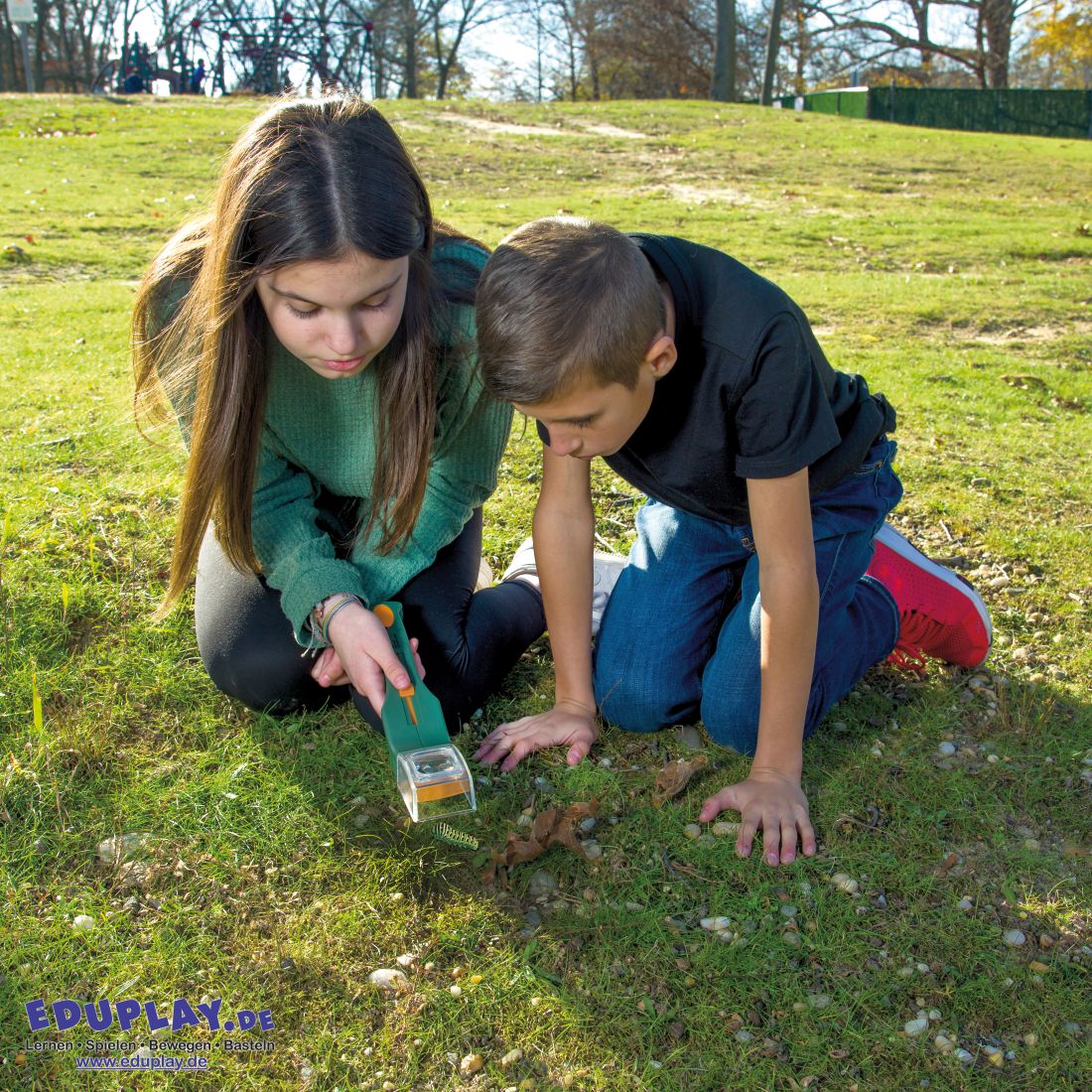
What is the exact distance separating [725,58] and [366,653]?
2223 cm

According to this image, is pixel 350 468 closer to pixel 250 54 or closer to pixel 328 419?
pixel 328 419

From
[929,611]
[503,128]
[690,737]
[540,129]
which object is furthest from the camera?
[540,129]

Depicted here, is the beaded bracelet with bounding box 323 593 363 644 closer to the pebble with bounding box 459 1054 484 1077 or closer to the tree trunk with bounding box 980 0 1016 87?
the pebble with bounding box 459 1054 484 1077

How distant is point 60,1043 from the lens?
175 cm

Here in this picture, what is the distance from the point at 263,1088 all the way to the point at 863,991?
3.30ft

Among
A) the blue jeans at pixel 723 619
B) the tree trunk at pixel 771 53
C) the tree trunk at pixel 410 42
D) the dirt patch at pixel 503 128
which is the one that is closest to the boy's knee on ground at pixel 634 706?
the blue jeans at pixel 723 619

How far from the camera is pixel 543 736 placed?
2422mm

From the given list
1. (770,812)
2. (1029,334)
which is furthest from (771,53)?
(770,812)

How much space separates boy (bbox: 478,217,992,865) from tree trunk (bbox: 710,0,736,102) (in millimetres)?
21205

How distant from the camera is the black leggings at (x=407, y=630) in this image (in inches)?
97.8

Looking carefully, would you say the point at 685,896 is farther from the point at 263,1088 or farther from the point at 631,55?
the point at 631,55

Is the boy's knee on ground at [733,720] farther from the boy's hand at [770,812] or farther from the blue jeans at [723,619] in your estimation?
the boy's hand at [770,812]

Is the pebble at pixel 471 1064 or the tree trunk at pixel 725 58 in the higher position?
the tree trunk at pixel 725 58

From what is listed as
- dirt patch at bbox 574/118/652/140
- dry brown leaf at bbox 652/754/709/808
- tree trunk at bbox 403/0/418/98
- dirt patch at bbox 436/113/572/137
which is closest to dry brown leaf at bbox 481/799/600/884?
dry brown leaf at bbox 652/754/709/808
